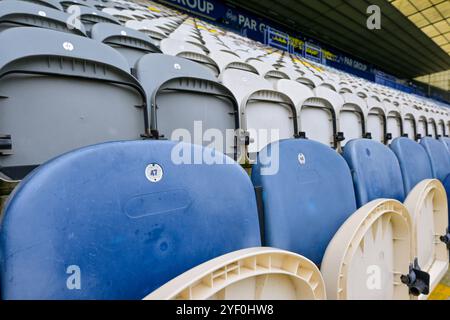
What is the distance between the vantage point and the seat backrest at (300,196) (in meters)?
0.35

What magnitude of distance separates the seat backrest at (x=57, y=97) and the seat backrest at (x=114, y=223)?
31 cm

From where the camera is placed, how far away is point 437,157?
93cm

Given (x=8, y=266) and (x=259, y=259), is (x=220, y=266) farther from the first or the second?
(x=8, y=266)

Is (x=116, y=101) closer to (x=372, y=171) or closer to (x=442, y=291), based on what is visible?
(x=372, y=171)

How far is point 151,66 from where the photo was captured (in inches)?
28.2

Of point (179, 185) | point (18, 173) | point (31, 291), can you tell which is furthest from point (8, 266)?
point (18, 173)

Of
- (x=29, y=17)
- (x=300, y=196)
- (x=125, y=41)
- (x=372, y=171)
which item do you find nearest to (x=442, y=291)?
(x=372, y=171)

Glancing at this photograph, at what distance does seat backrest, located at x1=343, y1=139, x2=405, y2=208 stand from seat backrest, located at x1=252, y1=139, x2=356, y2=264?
90 mm

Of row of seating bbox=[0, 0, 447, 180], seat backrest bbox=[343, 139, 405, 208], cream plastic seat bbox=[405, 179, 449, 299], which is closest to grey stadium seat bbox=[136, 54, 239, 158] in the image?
row of seating bbox=[0, 0, 447, 180]

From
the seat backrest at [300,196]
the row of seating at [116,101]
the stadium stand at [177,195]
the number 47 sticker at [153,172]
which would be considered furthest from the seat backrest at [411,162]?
the number 47 sticker at [153,172]

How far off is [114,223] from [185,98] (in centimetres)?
54

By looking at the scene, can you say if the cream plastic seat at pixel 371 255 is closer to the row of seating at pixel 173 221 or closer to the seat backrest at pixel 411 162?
the row of seating at pixel 173 221

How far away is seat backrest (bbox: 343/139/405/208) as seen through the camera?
510 millimetres

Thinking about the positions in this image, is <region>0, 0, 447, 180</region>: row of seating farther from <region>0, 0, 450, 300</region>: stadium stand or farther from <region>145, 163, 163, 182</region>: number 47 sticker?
<region>145, 163, 163, 182</region>: number 47 sticker
